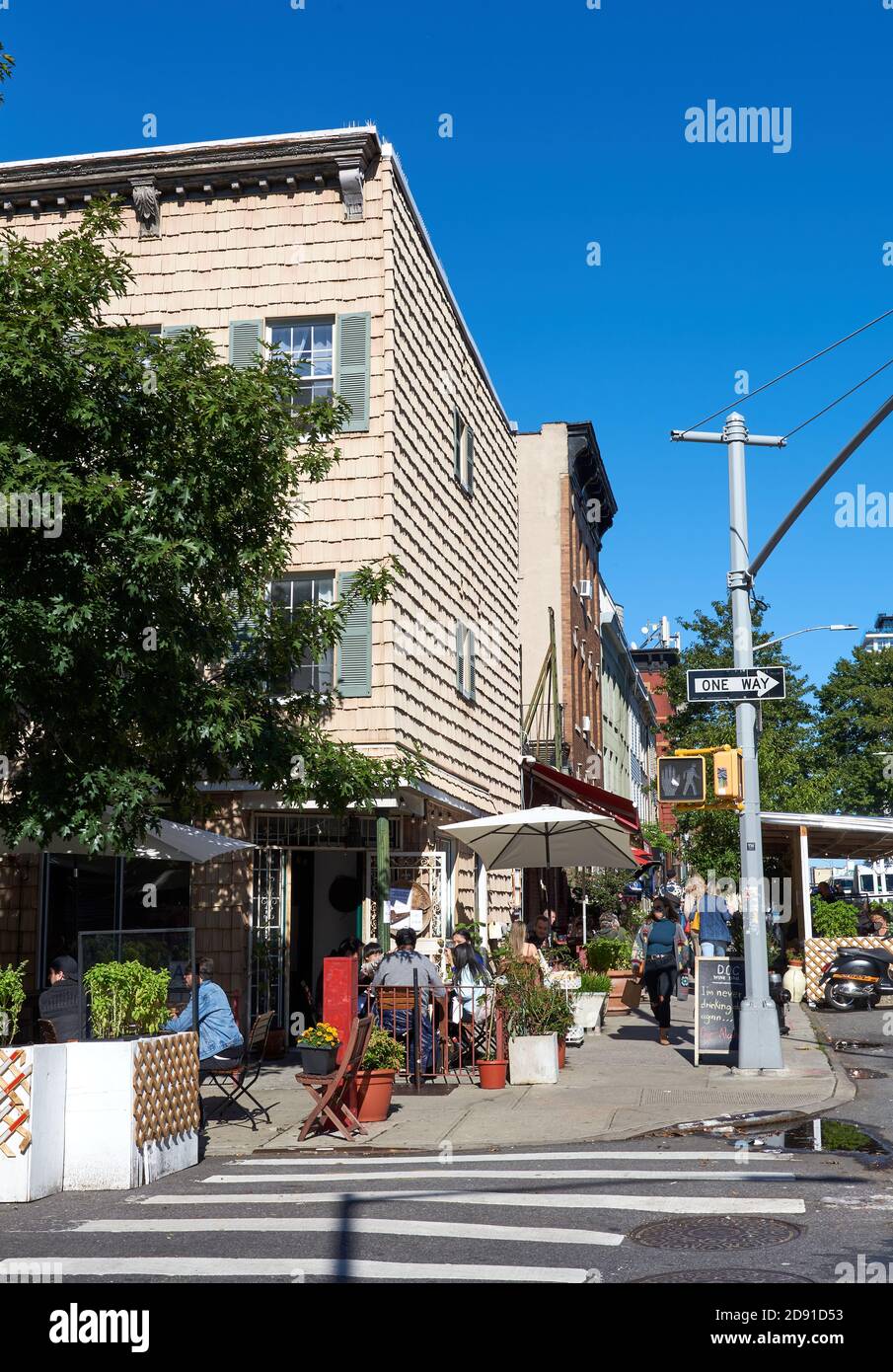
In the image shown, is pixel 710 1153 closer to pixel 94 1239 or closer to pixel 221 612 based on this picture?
pixel 94 1239

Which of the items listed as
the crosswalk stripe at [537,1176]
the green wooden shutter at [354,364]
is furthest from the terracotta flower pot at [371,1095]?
the green wooden shutter at [354,364]

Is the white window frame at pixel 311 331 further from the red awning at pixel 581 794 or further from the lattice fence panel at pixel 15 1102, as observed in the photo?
the red awning at pixel 581 794

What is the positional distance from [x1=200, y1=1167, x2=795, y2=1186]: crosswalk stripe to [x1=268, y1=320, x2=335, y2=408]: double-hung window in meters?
10.8

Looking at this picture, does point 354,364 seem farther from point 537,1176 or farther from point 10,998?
point 537,1176

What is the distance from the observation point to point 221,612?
1346 centimetres

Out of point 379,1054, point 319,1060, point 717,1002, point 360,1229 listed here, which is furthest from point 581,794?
point 360,1229

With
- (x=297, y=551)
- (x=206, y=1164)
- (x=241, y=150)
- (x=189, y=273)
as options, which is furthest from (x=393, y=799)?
(x=241, y=150)

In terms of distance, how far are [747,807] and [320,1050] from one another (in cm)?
581

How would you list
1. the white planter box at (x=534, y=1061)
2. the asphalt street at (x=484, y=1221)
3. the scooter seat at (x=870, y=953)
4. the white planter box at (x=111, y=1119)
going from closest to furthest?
the asphalt street at (x=484, y=1221) → the white planter box at (x=111, y=1119) → the white planter box at (x=534, y=1061) → the scooter seat at (x=870, y=953)

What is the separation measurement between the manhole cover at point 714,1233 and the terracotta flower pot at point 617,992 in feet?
55.2

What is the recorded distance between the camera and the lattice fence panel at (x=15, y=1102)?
9.19 metres

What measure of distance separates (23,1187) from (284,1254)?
2.89 m

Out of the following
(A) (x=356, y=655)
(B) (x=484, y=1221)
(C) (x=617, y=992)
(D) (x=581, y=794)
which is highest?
(A) (x=356, y=655)

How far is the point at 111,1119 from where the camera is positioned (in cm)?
963
